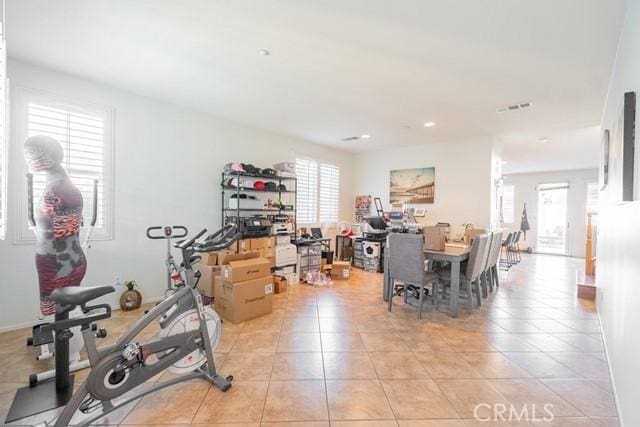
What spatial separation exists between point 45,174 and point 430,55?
3.30 metres

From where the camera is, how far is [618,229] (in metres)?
2.06

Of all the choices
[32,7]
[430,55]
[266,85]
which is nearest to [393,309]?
[430,55]

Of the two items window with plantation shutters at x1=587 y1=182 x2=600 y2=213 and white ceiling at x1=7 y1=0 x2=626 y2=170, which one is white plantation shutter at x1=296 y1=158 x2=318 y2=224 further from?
window with plantation shutters at x1=587 y1=182 x2=600 y2=213

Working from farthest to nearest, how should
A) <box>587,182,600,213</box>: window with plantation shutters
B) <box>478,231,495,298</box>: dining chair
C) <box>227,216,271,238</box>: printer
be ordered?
<box>587,182,600,213</box>: window with plantation shutters, <box>227,216,271,238</box>: printer, <box>478,231,495,298</box>: dining chair

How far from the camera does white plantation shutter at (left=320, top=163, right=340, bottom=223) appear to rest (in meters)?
6.34

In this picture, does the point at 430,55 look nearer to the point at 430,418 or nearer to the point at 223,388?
the point at 430,418

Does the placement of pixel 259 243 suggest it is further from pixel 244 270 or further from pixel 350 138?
pixel 350 138

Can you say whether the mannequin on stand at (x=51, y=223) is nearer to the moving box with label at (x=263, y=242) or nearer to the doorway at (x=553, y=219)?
the moving box with label at (x=263, y=242)

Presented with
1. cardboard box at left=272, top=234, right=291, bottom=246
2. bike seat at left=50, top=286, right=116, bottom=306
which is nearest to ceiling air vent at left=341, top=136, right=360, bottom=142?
cardboard box at left=272, top=234, right=291, bottom=246

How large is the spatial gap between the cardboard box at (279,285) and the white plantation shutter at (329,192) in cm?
222

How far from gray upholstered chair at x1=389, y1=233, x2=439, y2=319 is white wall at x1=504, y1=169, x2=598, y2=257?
784 cm

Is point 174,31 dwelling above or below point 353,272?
above

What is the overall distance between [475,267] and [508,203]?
779 centimetres

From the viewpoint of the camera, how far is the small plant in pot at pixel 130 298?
3.38m
